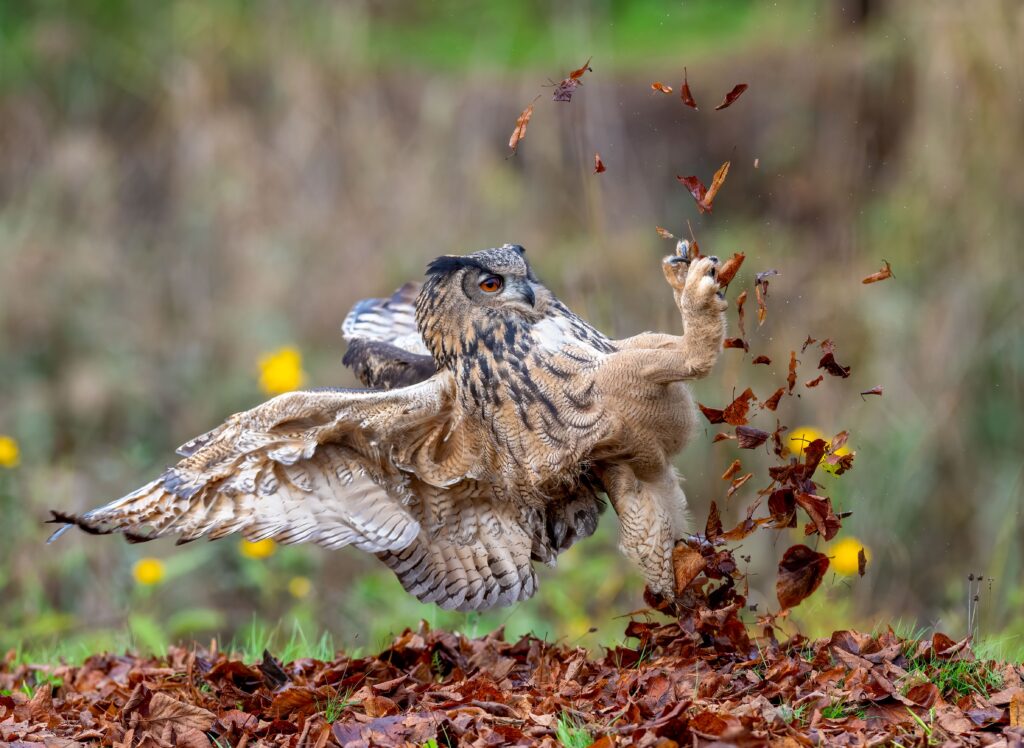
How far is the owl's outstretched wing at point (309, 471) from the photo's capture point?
4062 millimetres

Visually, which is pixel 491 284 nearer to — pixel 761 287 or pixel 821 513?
pixel 761 287

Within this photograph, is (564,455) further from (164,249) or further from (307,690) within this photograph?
(164,249)

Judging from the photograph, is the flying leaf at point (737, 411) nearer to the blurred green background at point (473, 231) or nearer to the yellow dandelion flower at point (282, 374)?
the blurred green background at point (473, 231)

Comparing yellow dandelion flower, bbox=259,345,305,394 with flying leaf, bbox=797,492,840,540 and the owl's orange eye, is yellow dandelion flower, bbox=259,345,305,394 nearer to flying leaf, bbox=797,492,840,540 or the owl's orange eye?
the owl's orange eye

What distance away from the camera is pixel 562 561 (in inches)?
290

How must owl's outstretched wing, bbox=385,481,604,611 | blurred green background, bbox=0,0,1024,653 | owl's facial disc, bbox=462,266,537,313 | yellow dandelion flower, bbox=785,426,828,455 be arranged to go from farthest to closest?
blurred green background, bbox=0,0,1024,653
yellow dandelion flower, bbox=785,426,828,455
owl's outstretched wing, bbox=385,481,604,611
owl's facial disc, bbox=462,266,537,313

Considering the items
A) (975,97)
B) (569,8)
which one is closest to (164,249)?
(569,8)

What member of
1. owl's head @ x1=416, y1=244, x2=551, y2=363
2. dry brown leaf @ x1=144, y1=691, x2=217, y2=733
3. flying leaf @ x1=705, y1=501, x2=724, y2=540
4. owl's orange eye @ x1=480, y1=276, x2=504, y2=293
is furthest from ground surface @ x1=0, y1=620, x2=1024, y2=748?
owl's orange eye @ x1=480, y1=276, x2=504, y2=293

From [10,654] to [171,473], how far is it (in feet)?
5.09

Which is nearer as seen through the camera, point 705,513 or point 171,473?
point 171,473

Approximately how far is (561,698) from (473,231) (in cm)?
Result: 595

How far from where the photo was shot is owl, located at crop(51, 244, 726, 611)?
402cm

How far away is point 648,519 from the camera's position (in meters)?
4.21

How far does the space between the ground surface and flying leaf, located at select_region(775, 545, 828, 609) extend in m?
0.16
